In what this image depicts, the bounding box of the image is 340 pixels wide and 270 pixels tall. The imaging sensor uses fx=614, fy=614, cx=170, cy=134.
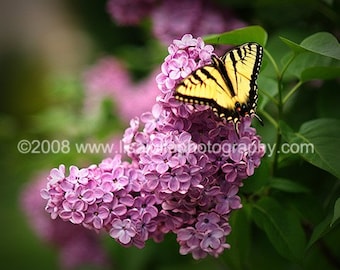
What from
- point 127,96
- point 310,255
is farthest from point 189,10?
point 310,255

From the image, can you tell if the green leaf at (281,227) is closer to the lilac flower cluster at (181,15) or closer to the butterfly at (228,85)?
the butterfly at (228,85)

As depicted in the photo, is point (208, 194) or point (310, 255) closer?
point (208, 194)

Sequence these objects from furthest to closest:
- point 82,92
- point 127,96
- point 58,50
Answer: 1. point 58,50
2. point 82,92
3. point 127,96

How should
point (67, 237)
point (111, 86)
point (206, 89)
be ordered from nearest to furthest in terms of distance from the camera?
1. point (206, 89)
2. point (67, 237)
3. point (111, 86)

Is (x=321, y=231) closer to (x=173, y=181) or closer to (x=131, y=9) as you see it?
(x=173, y=181)

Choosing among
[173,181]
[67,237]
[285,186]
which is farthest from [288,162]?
[67,237]

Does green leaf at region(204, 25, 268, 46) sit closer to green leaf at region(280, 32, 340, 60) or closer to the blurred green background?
green leaf at region(280, 32, 340, 60)

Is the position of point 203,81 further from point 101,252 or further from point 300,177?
point 101,252
